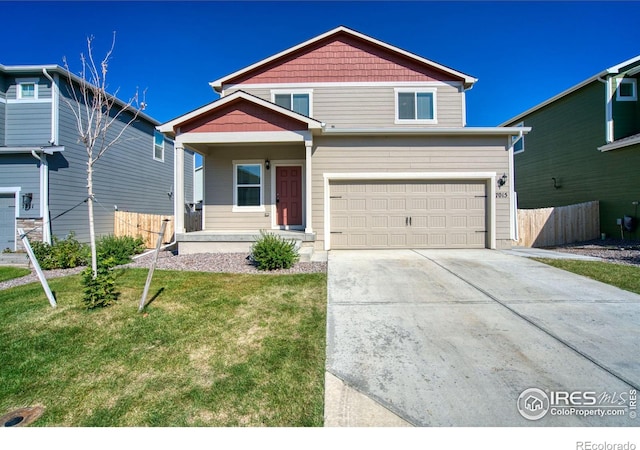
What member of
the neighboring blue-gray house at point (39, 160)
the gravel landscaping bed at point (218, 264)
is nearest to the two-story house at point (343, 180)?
the gravel landscaping bed at point (218, 264)

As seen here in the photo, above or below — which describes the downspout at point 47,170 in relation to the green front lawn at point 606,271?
above

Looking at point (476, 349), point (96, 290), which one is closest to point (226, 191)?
point (96, 290)

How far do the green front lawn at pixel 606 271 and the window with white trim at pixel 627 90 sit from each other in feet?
29.7

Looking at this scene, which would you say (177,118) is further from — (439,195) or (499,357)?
(499,357)

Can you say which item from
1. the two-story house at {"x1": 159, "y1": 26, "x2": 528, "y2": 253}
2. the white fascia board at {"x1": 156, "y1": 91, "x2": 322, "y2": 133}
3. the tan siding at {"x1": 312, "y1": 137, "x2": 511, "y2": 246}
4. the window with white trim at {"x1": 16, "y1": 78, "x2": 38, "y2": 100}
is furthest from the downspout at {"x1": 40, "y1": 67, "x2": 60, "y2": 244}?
the tan siding at {"x1": 312, "y1": 137, "x2": 511, "y2": 246}

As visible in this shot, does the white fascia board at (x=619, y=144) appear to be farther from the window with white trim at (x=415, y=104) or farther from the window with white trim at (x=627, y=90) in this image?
the window with white trim at (x=415, y=104)

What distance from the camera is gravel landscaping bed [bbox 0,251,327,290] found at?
6.52 m

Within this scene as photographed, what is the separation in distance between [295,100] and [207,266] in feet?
24.5

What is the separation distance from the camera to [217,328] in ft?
12.1

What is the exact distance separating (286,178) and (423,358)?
8135 mm

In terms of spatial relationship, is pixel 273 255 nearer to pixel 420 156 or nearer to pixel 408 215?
pixel 408 215

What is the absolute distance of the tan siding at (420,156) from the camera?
29.8ft

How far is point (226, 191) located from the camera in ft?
33.7

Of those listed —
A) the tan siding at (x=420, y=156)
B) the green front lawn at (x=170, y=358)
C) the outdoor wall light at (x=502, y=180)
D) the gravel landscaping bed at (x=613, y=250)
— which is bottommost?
the green front lawn at (x=170, y=358)
